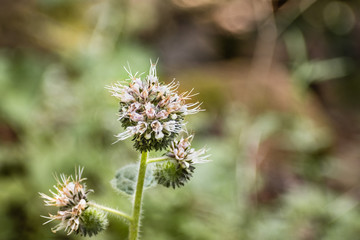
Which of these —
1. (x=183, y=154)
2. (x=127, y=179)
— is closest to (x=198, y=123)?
(x=127, y=179)

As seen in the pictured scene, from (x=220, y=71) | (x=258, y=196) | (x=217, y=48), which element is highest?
(x=217, y=48)

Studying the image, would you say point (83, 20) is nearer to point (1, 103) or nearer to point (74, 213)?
point (1, 103)

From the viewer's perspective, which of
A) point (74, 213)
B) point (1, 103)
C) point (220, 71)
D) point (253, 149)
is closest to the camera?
point (74, 213)

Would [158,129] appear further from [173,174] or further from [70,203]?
[70,203]

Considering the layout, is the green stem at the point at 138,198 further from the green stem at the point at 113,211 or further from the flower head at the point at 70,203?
the flower head at the point at 70,203

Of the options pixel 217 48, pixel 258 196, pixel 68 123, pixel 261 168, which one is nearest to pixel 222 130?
pixel 261 168

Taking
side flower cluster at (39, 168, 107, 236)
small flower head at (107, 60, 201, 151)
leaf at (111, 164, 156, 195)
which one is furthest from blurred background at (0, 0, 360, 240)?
small flower head at (107, 60, 201, 151)

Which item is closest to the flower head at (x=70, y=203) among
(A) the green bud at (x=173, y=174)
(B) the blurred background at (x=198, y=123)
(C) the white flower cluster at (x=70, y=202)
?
(C) the white flower cluster at (x=70, y=202)

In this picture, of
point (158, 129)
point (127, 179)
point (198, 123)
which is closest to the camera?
point (158, 129)
